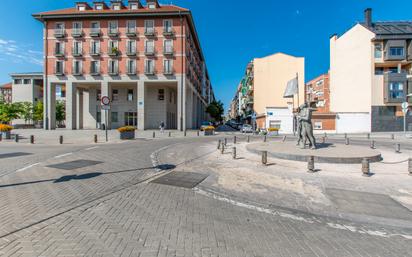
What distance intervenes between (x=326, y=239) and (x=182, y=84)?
30.2 m

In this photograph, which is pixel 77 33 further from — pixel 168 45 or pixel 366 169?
pixel 366 169

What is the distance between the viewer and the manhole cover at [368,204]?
4262mm

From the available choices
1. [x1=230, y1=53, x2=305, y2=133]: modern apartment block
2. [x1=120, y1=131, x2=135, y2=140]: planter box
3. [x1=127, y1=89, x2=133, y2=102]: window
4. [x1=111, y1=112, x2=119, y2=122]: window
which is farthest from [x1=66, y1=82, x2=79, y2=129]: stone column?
[x1=230, y1=53, x2=305, y2=133]: modern apartment block

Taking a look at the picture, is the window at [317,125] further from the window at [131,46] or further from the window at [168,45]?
the window at [131,46]

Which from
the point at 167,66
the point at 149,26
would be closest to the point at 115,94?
the point at 167,66

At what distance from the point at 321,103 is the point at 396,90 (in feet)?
76.6

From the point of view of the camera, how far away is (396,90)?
106 feet

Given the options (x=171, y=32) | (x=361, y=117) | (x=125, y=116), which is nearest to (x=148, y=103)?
(x=125, y=116)

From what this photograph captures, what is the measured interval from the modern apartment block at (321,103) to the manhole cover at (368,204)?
18857 mm

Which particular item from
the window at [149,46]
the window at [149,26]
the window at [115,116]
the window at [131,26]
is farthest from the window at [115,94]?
the window at [149,26]

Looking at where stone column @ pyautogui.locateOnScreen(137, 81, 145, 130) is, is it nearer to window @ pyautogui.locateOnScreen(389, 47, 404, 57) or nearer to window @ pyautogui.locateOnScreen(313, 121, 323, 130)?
window @ pyautogui.locateOnScreen(313, 121, 323, 130)

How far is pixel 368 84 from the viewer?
1313 inches

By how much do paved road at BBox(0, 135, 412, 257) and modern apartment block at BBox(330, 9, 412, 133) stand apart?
114 ft

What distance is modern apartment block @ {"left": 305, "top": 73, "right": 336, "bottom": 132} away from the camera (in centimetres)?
3169
